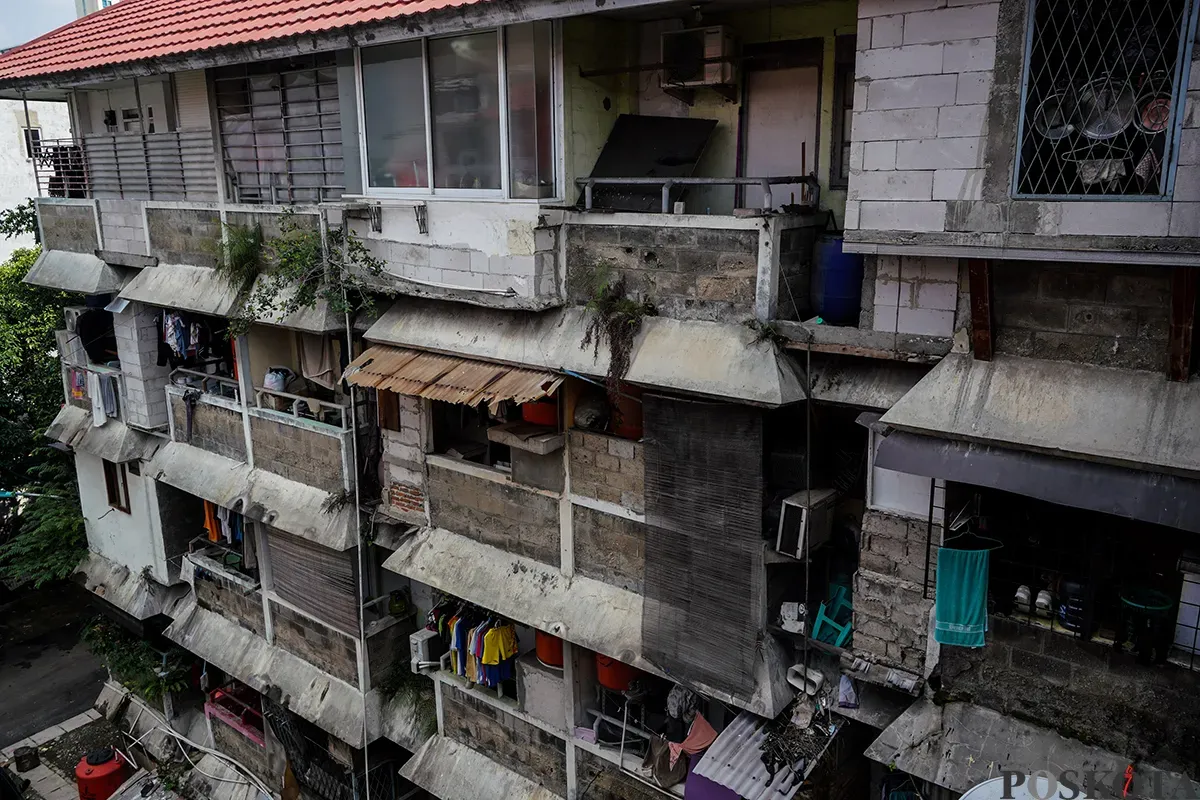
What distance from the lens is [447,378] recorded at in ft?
30.2

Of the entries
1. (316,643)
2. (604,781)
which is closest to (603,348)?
(604,781)

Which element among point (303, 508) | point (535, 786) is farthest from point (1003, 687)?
point (303, 508)

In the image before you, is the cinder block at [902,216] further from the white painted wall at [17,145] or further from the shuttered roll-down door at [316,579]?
the white painted wall at [17,145]

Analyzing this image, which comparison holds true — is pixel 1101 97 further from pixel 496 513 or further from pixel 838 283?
pixel 496 513

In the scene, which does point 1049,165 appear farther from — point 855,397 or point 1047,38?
point 855,397

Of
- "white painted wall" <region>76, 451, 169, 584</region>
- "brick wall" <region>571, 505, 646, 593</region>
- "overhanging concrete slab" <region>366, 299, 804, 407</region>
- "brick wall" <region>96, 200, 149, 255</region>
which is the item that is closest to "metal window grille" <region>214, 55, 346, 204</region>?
"brick wall" <region>96, 200, 149, 255</region>

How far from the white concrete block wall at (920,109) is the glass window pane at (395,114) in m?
4.66

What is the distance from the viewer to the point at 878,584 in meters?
7.43

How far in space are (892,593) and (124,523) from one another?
14104 mm

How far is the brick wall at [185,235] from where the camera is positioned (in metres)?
12.2

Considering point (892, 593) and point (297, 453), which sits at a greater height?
point (892, 593)

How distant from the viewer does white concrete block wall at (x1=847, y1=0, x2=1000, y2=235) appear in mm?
6004

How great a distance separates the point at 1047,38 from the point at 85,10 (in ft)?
73.1

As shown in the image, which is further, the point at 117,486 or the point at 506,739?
the point at 117,486
